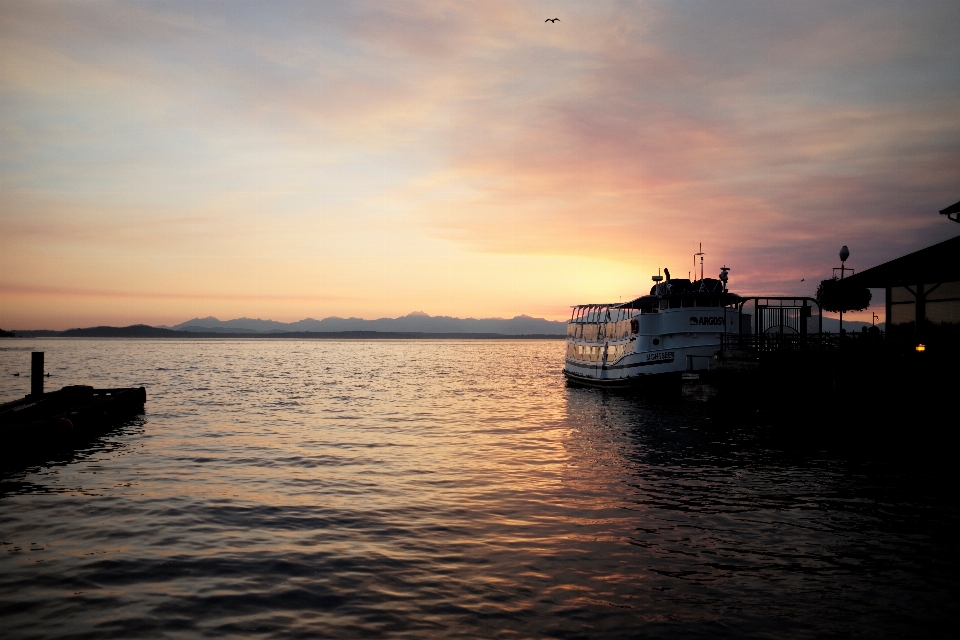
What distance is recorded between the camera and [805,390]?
117 ft

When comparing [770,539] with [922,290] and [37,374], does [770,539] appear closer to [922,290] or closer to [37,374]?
[922,290]

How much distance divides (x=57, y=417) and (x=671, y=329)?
119 ft

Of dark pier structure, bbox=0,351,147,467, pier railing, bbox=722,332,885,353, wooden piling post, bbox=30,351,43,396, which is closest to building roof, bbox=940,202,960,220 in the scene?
pier railing, bbox=722,332,885,353

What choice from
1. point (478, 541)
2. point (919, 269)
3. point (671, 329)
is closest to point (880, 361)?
point (919, 269)

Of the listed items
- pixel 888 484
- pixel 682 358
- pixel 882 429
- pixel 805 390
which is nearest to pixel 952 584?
pixel 888 484

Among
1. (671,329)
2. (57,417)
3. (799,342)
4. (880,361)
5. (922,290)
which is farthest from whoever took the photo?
(671,329)

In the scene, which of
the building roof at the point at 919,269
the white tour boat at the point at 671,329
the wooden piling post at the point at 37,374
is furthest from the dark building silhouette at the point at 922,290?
the wooden piling post at the point at 37,374

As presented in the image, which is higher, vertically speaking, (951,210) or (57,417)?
(951,210)

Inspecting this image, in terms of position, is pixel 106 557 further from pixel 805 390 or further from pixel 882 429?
pixel 805 390

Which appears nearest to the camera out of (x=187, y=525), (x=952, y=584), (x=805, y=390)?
(x=952, y=584)

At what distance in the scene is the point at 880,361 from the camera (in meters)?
31.8

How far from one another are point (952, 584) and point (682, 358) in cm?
3560

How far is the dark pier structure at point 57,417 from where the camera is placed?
22156mm

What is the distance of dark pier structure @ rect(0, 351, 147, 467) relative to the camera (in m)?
22.2
